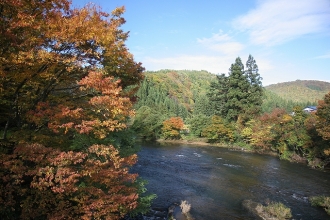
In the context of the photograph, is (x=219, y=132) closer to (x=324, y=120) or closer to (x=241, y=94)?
(x=241, y=94)

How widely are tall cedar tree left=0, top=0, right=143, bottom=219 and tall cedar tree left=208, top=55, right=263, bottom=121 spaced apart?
147 feet

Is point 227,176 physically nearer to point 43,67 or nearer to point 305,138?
point 305,138

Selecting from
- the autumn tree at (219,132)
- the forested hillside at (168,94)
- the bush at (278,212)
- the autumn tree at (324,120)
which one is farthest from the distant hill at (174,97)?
the bush at (278,212)

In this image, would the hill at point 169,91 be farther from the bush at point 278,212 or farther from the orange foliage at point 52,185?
the orange foliage at point 52,185

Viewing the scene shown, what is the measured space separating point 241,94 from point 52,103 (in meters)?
47.7

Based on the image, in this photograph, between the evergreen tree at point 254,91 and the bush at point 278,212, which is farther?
the evergreen tree at point 254,91

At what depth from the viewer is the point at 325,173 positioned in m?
26.8

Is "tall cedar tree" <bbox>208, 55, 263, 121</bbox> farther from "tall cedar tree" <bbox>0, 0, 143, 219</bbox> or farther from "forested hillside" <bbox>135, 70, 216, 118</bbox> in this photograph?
"tall cedar tree" <bbox>0, 0, 143, 219</bbox>

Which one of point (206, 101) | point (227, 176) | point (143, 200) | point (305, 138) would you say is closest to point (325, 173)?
point (305, 138)

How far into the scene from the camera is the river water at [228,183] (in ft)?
53.6

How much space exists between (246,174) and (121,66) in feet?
64.2

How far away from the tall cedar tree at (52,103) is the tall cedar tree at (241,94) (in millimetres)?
44838

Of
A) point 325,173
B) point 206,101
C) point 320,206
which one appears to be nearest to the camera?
point 320,206

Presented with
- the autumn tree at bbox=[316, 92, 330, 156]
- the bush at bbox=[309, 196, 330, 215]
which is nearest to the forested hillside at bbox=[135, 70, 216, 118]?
the autumn tree at bbox=[316, 92, 330, 156]
